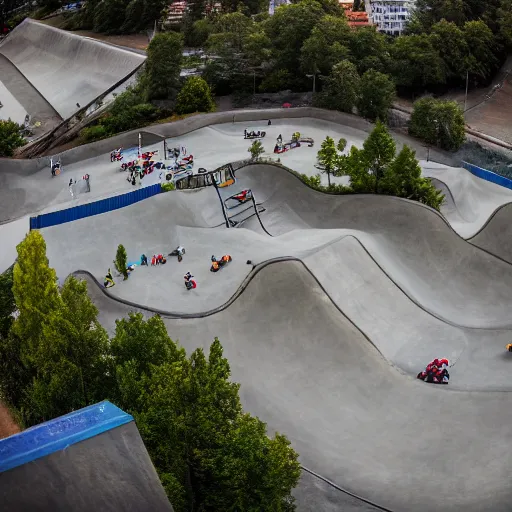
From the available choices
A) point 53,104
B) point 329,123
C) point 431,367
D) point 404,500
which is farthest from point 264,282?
point 53,104

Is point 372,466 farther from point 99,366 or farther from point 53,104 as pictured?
point 53,104

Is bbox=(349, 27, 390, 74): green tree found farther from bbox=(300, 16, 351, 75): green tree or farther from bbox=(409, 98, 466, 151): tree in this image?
bbox=(409, 98, 466, 151): tree

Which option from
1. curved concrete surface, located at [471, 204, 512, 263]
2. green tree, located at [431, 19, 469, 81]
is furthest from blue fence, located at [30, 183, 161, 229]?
green tree, located at [431, 19, 469, 81]

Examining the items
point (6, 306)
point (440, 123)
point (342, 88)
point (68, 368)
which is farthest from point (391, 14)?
point (68, 368)

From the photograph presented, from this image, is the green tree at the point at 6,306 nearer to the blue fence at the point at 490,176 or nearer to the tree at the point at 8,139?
the tree at the point at 8,139

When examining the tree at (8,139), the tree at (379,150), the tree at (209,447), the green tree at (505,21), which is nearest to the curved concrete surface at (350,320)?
the tree at (379,150)

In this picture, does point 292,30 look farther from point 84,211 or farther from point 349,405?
point 349,405
